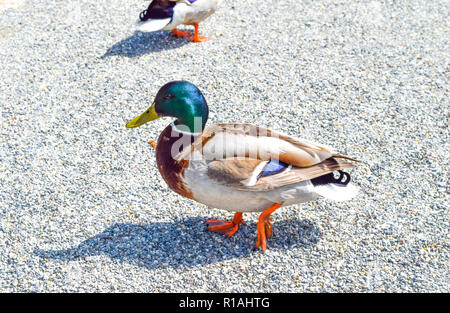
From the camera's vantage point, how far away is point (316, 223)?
10.7 feet

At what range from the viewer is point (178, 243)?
3117mm

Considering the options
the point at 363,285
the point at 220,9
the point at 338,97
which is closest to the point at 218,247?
the point at 363,285

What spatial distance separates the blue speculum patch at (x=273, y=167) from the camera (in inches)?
111

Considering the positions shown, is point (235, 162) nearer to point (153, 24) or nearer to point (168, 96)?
point (168, 96)

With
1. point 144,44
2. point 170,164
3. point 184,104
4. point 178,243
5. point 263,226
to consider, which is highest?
point 184,104

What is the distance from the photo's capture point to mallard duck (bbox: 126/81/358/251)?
9.18 ft

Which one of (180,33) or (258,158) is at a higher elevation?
(258,158)

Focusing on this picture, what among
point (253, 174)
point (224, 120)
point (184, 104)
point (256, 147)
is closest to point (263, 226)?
point (253, 174)

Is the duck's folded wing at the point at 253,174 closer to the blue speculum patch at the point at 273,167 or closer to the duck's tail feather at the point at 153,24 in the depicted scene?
the blue speculum patch at the point at 273,167

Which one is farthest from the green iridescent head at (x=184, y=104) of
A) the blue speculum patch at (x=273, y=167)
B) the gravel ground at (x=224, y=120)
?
the gravel ground at (x=224, y=120)

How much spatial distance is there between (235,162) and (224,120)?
55.6 inches

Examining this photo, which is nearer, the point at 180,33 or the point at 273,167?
the point at 273,167

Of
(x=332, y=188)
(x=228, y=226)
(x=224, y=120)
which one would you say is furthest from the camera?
(x=224, y=120)
